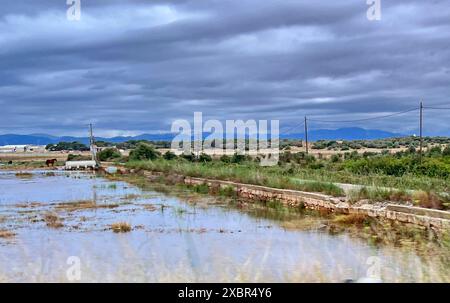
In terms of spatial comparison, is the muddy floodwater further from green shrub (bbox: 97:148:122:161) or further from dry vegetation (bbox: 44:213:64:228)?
green shrub (bbox: 97:148:122:161)

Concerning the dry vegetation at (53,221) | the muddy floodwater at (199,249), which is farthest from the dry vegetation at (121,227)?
the dry vegetation at (53,221)

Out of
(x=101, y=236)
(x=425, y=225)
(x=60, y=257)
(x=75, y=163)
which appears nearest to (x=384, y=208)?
(x=425, y=225)

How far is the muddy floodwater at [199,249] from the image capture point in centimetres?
772

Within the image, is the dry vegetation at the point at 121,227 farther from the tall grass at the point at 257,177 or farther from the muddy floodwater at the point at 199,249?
the tall grass at the point at 257,177

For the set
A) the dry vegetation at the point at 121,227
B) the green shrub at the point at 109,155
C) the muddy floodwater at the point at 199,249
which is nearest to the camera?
the muddy floodwater at the point at 199,249

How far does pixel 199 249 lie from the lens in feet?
32.8

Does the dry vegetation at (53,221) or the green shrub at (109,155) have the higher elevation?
the green shrub at (109,155)

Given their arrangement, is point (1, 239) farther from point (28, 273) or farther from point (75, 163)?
point (75, 163)

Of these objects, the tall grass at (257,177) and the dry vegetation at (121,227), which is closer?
the dry vegetation at (121,227)

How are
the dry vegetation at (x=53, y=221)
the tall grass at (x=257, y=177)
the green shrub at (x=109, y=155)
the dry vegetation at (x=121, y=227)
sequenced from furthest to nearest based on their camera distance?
1. the green shrub at (x=109, y=155)
2. the tall grass at (x=257, y=177)
3. the dry vegetation at (x=53, y=221)
4. the dry vegetation at (x=121, y=227)

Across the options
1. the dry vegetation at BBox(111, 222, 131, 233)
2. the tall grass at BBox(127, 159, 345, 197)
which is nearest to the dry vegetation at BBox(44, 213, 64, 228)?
the dry vegetation at BBox(111, 222, 131, 233)

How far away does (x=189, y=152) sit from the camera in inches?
2069

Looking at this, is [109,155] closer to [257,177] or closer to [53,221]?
[257,177]
